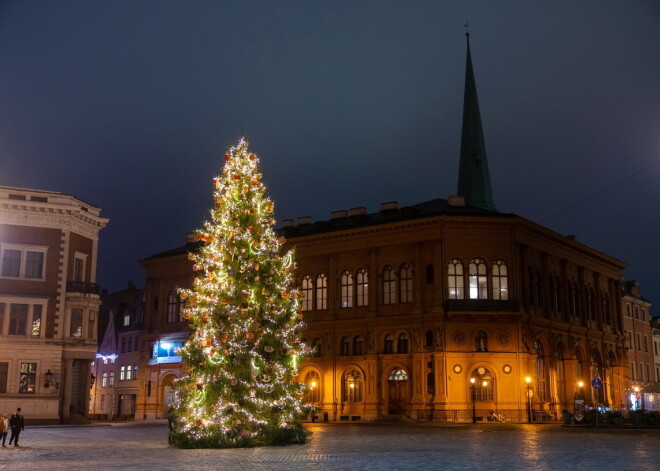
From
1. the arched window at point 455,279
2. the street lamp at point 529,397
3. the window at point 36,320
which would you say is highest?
the arched window at point 455,279

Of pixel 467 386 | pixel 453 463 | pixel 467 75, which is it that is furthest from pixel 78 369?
pixel 467 75

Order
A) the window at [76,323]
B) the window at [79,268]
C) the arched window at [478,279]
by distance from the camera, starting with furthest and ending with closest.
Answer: the arched window at [478,279], the window at [79,268], the window at [76,323]

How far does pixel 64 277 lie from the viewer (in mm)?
51125

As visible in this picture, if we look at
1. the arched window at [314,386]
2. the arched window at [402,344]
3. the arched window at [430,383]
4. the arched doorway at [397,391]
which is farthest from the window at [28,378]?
the arched window at [430,383]

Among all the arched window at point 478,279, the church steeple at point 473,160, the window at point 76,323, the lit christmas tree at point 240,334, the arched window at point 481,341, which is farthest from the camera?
the church steeple at point 473,160

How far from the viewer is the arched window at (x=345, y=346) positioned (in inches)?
2298

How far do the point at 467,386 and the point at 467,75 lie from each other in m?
37.2

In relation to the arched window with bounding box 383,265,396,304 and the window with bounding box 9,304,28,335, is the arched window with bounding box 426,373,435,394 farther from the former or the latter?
the window with bounding box 9,304,28,335

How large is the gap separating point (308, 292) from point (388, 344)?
855cm

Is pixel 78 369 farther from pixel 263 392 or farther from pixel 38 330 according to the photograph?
pixel 263 392

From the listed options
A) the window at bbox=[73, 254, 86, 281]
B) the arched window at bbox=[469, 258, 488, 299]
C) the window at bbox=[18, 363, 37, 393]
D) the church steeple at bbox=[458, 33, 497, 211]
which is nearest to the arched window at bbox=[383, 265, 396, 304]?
the arched window at bbox=[469, 258, 488, 299]

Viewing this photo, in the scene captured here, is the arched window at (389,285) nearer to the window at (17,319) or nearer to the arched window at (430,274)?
the arched window at (430,274)

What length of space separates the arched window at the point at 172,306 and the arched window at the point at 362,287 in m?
18.5

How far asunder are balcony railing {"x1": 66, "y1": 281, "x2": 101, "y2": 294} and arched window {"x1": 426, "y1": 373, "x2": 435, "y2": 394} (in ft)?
76.8
